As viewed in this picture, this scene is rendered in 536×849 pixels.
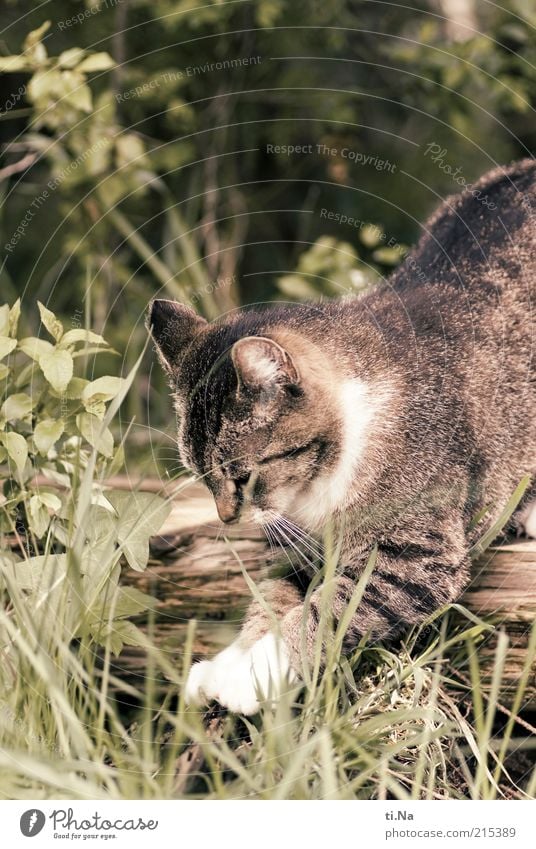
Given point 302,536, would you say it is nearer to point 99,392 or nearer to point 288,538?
point 288,538

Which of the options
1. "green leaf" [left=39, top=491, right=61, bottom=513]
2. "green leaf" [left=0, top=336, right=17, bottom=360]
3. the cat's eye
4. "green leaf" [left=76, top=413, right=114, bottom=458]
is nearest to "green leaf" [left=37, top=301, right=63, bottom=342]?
"green leaf" [left=0, top=336, right=17, bottom=360]

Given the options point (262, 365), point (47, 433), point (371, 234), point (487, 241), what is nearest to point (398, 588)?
point (262, 365)

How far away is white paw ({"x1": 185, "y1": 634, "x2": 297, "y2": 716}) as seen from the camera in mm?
2328

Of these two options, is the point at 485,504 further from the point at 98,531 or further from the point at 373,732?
the point at 98,531

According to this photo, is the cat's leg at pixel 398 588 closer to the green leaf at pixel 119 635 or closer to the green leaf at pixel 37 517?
the green leaf at pixel 119 635

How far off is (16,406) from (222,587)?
857mm

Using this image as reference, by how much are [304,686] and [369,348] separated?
3.28 ft

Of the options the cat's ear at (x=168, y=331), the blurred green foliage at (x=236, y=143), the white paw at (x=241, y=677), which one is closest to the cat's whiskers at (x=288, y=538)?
the white paw at (x=241, y=677)

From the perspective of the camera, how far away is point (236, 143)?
5.32 m

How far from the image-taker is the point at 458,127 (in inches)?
193

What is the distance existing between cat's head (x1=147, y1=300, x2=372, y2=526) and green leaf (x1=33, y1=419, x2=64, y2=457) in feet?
1.17

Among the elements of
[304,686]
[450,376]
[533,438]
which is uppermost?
[450,376]
